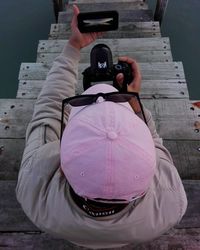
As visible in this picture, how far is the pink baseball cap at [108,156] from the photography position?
33.7 inches

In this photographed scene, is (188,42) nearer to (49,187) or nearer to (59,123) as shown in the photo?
(59,123)

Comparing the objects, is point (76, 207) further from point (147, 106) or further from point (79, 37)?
point (147, 106)

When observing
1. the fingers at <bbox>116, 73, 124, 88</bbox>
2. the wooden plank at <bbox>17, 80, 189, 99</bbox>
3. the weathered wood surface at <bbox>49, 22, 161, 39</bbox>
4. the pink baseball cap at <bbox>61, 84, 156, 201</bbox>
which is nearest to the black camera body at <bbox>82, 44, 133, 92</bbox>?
the fingers at <bbox>116, 73, 124, 88</bbox>

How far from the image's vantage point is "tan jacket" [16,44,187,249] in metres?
1.00

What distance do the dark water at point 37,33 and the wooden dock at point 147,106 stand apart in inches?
20.5

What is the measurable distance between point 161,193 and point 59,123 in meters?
0.44

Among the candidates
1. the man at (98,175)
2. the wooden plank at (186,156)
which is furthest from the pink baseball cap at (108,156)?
the wooden plank at (186,156)

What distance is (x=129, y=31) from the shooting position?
337 centimetres

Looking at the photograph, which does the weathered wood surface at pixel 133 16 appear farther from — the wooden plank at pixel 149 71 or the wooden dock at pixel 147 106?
the wooden plank at pixel 149 71

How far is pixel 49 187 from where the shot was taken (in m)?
1.09

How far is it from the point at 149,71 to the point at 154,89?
27 cm

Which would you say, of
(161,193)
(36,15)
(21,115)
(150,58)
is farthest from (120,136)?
(36,15)

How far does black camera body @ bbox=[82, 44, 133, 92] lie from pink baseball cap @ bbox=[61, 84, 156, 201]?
21.3 inches

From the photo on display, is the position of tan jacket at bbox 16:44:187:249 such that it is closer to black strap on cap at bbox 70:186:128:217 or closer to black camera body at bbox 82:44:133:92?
black strap on cap at bbox 70:186:128:217
